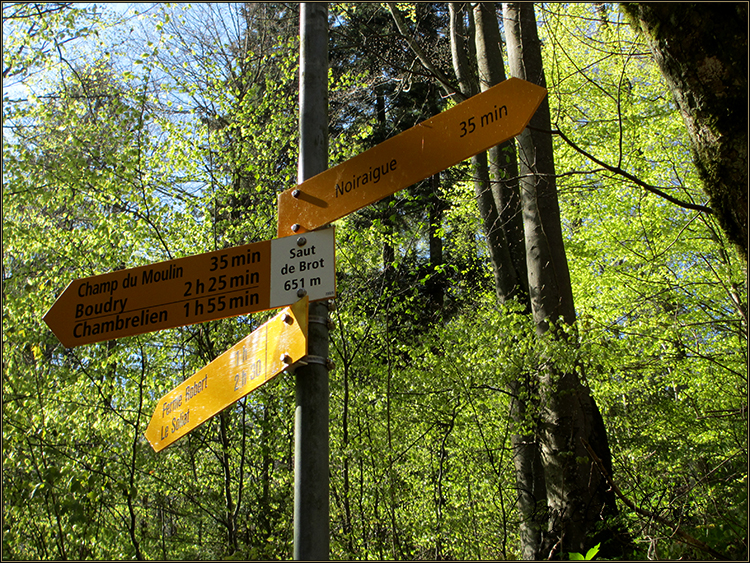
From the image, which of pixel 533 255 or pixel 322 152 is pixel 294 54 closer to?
pixel 533 255

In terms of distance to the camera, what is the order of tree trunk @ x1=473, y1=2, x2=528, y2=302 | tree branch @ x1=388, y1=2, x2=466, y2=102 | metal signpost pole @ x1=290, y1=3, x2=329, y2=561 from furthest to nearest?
1. tree trunk @ x1=473, y1=2, x2=528, y2=302
2. tree branch @ x1=388, y1=2, x2=466, y2=102
3. metal signpost pole @ x1=290, y1=3, x2=329, y2=561

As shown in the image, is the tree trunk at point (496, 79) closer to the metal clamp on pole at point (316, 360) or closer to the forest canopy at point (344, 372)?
the forest canopy at point (344, 372)

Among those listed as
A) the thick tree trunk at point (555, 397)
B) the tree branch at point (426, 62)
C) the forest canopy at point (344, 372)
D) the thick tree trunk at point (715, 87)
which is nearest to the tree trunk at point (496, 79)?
the forest canopy at point (344, 372)

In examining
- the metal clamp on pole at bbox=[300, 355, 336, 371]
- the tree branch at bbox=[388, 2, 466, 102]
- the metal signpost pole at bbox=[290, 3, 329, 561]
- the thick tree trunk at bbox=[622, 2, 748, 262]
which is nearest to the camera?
the metal signpost pole at bbox=[290, 3, 329, 561]

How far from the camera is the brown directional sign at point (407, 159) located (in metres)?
2.18

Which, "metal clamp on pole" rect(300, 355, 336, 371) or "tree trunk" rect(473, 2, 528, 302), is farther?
"tree trunk" rect(473, 2, 528, 302)

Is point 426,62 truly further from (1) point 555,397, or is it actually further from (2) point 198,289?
(2) point 198,289

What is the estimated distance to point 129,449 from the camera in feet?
18.0

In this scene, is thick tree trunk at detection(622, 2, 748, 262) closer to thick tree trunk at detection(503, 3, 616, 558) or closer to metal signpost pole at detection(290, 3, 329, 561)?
metal signpost pole at detection(290, 3, 329, 561)

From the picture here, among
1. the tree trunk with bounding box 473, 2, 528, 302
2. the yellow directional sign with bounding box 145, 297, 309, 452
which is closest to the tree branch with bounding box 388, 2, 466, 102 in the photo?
the tree trunk with bounding box 473, 2, 528, 302

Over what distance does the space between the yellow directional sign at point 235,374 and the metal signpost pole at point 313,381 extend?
0.07 meters

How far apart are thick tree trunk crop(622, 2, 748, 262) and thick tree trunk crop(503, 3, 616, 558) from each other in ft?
6.04

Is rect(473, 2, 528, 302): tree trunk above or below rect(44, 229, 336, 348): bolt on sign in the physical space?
above

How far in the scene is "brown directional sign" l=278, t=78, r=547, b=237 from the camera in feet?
7.14
